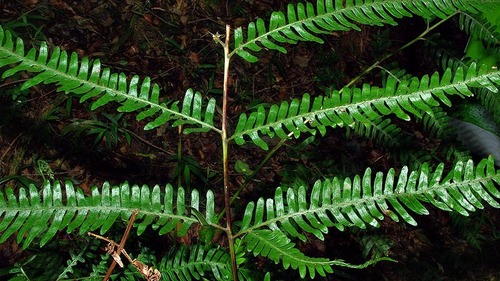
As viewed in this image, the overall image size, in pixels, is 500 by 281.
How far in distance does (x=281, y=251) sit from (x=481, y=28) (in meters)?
1.58

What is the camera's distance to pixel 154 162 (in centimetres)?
309

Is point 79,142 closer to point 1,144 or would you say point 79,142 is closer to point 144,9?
point 1,144

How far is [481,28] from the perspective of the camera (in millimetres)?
2275

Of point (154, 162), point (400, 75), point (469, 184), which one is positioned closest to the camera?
point (469, 184)

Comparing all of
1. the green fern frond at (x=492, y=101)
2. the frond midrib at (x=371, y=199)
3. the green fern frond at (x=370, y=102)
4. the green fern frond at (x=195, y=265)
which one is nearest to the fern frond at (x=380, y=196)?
the frond midrib at (x=371, y=199)

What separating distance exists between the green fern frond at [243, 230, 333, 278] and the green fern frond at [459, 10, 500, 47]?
1.50m

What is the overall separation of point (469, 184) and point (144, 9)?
109 inches

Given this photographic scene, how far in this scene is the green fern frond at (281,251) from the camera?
3.61 ft

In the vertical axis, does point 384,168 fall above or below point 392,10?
below

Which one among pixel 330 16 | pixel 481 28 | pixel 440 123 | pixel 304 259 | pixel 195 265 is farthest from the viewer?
pixel 440 123

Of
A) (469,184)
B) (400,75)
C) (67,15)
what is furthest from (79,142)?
(469,184)

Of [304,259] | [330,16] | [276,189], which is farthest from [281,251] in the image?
[330,16]

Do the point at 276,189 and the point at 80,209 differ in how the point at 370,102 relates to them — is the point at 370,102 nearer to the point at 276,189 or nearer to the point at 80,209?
the point at 276,189

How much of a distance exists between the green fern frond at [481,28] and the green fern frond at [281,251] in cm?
150
